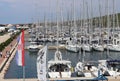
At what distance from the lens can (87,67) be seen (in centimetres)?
3891

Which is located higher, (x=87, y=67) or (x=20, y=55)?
(x=20, y=55)

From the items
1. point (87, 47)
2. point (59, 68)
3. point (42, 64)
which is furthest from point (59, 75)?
point (87, 47)

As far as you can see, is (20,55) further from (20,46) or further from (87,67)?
(87,67)

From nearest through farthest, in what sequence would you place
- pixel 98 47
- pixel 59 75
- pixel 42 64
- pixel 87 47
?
pixel 42 64 < pixel 59 75 < pixel 87 47 < pixel 98 47

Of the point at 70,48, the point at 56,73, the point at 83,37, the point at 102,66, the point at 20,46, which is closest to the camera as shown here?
the point at 20,46

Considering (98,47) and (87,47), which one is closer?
(87,47)

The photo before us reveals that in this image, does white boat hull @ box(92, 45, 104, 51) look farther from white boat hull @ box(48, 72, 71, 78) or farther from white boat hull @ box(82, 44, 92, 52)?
white boat hull @ box(48, 72, 71, 78)

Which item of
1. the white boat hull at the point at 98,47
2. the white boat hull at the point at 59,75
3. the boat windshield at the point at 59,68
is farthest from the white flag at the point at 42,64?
the white boat hull at the point at 98,47

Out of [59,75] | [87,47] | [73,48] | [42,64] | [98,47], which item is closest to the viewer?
[42,64]

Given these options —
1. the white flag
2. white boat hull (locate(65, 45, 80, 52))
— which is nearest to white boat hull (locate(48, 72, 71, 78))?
the white flag

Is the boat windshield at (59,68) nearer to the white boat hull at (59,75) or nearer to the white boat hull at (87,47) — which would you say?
the white boat hull at (59,75)

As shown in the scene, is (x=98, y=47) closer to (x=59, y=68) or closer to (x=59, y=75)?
(x=59, y=68)

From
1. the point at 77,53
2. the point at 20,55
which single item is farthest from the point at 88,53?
the point at 20,55

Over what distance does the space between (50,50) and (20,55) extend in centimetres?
6047
